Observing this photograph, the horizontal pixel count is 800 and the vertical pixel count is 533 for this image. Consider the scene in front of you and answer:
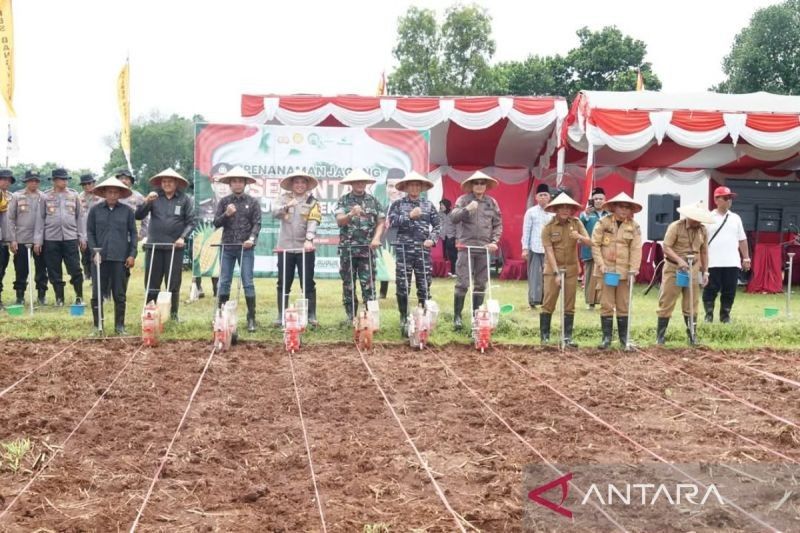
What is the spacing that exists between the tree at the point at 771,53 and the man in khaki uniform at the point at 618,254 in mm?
27040

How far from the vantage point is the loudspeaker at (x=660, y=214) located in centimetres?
981

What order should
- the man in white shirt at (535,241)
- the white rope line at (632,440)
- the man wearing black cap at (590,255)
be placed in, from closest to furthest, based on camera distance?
the white rope line at (632,440), the man in white shirt at (535,241), the man wearing black cap at (590,255)

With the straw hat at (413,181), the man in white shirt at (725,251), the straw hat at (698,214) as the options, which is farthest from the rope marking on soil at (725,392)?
the straw hat at (413,181)

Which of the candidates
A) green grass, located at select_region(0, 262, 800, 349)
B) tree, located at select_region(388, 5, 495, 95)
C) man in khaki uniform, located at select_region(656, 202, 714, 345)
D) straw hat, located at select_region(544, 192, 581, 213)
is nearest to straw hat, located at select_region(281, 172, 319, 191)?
green grass, located at select_region(0, 262, 800, 349)

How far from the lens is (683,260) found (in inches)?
321

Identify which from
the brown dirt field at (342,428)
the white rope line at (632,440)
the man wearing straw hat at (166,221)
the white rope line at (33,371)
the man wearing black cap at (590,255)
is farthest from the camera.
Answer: the man wearing black cap at (590,255)

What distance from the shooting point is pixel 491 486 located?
395cm

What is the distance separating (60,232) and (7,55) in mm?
2913

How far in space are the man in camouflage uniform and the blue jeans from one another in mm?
3470

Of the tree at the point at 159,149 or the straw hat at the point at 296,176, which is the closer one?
the straw hat at the point at 296,176

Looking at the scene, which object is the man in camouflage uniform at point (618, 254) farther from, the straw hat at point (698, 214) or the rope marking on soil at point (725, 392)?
the straw hat at point (698, 214)

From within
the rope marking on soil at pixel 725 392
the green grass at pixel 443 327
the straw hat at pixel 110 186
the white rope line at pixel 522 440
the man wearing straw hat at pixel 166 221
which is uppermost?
the straw hat at pixel 110 186

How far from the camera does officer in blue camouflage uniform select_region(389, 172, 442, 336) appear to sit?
8.39 meters

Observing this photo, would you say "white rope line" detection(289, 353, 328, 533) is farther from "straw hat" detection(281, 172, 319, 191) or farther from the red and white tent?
the red and white tent
